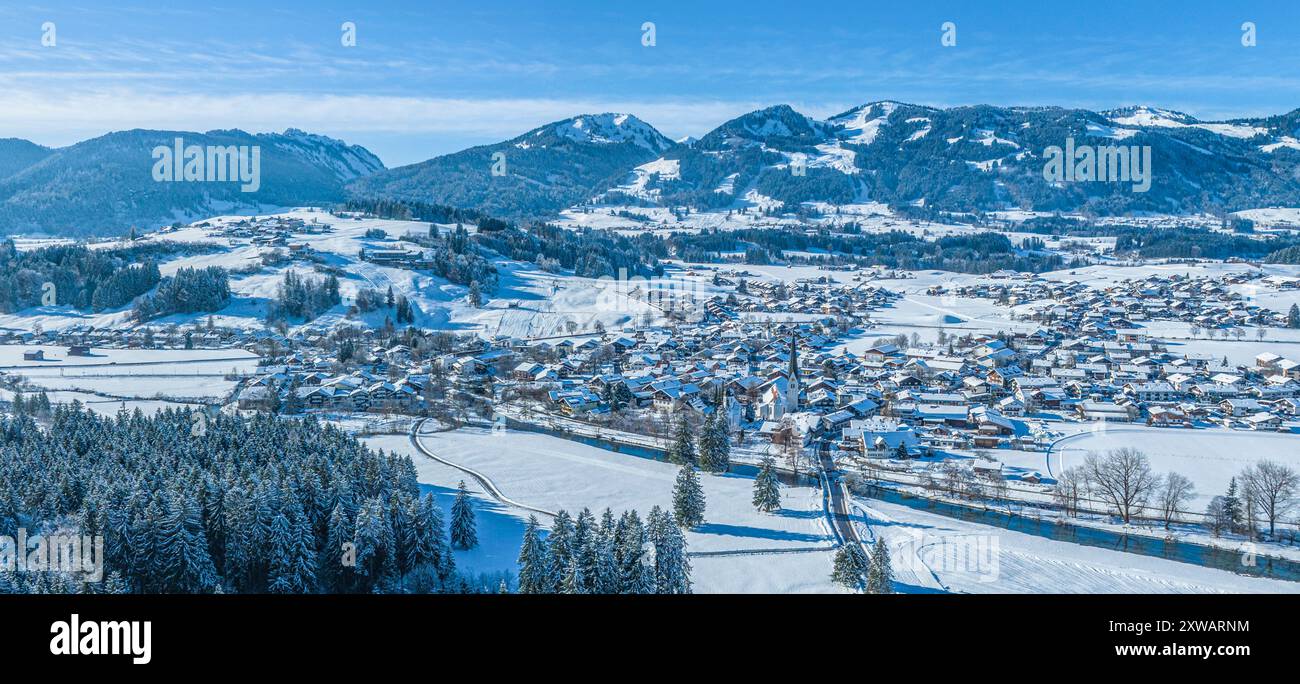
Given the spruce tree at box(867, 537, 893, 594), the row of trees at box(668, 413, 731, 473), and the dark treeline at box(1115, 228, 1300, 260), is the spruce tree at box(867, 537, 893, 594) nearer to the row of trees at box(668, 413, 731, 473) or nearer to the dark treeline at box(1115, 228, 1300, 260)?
the row of trees at box(668, 413, 731, 473)

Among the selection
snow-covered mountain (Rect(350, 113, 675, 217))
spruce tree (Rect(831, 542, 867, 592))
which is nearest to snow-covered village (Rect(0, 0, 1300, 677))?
spruce tree (Rect(831, 542, 867, 592))

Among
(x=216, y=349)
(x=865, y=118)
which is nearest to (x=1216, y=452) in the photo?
(x=216, y=349)

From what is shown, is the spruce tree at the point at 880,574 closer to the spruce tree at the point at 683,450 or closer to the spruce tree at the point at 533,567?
the spruce tree at the point at 533,567

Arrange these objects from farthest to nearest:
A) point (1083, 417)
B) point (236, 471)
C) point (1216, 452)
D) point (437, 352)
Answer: point (437, 352), point (1083, 417), point (1216, 452), point (236, 471)

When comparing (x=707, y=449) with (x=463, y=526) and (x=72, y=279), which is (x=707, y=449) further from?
(x=72, y=279)
